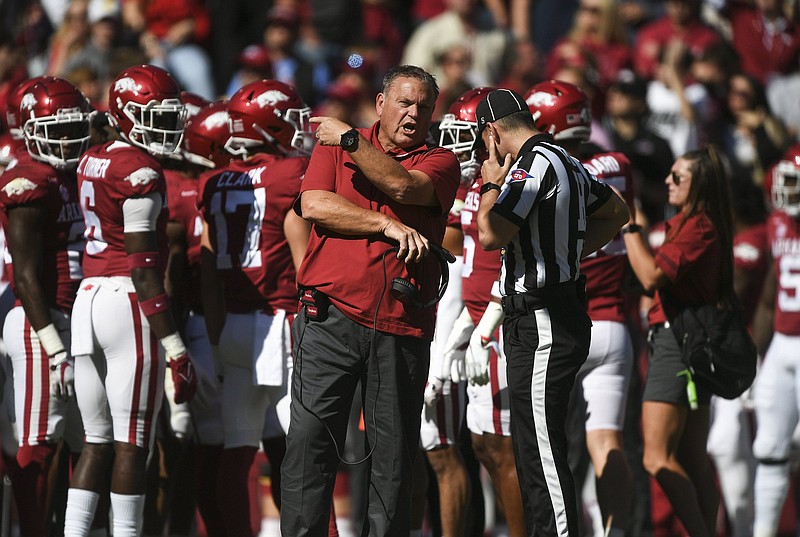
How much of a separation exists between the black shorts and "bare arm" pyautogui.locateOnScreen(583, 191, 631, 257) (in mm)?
1279

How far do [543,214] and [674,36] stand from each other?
681 centimetres

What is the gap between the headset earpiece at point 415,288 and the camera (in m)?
5.14

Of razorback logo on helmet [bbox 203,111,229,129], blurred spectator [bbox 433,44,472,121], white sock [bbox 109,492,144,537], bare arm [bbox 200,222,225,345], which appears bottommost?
white sock [bbox 109,492,144,537]

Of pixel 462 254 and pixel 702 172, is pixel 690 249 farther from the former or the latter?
pixel 462 254

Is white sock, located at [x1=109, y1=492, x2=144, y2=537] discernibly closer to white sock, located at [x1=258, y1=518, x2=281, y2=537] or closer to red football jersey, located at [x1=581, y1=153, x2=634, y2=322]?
white sock, located at [x1=258, y1=518, x2=281, y2=537]

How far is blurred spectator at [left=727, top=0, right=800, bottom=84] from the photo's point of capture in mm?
11586

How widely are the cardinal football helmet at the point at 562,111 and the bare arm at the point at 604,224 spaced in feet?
3.64

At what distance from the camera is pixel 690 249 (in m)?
6.59

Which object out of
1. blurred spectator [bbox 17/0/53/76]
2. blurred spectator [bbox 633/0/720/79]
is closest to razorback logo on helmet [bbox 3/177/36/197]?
blurred spectator [bbox 17/0/53/76]

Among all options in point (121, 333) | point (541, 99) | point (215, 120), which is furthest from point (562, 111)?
point (121, 333)

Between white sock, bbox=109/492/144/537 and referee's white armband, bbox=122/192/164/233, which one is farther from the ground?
referee's white armband, bbox=122/192/164/233

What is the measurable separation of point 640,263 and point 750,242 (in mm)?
2097

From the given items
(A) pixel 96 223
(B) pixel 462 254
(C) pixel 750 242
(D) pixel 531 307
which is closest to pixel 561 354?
(D) pixel 531 307

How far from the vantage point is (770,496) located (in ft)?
25.0
